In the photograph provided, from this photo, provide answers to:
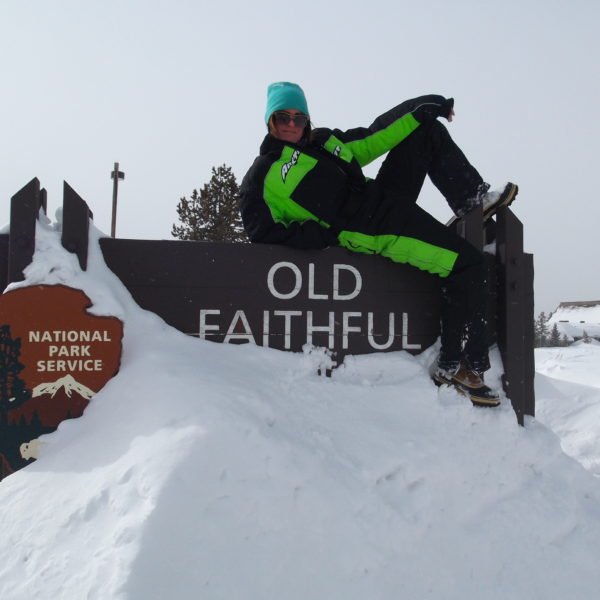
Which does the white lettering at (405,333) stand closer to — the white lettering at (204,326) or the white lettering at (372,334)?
the white lettering at (372,334)

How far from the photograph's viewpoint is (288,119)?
9.45 feet

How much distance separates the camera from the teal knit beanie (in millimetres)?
2854

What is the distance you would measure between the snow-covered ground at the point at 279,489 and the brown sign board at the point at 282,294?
0.40 ft

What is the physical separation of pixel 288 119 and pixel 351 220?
69 cm

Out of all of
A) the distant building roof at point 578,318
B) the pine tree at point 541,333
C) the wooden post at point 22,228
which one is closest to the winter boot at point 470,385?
the wooden post at point 22,228

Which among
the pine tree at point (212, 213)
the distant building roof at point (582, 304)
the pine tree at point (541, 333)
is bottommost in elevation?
the pine tree at point (541, 333)

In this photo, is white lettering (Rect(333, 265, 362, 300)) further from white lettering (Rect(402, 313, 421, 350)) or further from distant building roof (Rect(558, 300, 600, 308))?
distant building roof (Rect(558, 300, 600, 308))

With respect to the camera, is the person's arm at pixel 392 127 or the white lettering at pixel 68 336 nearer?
the white lettering at pixel 68 336

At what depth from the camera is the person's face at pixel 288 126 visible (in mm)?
2871

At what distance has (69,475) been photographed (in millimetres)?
1878

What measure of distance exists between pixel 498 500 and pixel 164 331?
71.0 inches

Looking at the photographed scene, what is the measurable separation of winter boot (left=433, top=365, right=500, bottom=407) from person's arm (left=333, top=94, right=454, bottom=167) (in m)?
1.39

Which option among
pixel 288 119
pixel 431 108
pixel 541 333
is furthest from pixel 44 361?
pixel 541 333

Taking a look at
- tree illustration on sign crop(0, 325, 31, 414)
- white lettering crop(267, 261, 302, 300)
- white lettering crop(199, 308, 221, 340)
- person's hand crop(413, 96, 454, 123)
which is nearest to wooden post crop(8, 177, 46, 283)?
tree illustration on sign crop(0, 325, 31, 414)
